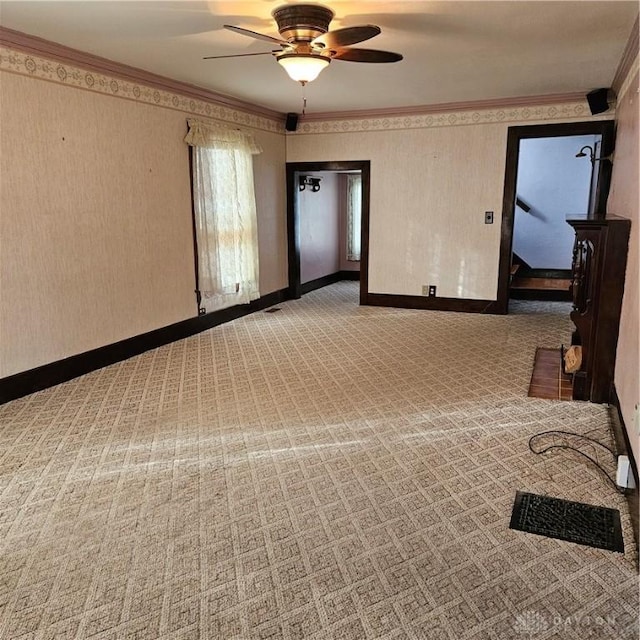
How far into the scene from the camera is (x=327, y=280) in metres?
8.83

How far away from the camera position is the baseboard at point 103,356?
374 centimetres

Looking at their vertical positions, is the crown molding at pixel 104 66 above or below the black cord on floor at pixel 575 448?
above

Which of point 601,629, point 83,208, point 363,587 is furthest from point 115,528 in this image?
point 83,208

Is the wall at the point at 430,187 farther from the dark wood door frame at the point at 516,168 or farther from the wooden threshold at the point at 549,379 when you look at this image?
the wooden threshold at the point at 549,379

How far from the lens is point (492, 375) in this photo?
421 centimetres

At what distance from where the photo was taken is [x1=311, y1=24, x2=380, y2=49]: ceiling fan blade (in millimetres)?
2739

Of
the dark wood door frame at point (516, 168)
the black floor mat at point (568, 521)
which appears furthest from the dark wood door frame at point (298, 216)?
the black floor mat at point (568, 521)

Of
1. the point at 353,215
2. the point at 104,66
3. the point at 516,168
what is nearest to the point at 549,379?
the point at 516,168

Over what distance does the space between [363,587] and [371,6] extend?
2977 mm

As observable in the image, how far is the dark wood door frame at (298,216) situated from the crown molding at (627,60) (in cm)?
283

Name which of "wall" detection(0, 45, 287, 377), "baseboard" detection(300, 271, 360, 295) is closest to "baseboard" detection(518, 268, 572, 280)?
Result: "baseboard" detection(300, 271, 360, 295)

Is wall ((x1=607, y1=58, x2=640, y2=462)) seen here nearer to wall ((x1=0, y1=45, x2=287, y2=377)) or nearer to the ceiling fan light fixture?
the ceiling fan light fixture

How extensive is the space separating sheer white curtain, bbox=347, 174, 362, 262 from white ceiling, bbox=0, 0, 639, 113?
3.53 metres

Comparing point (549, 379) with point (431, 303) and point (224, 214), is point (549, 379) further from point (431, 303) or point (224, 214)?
point (224, 214)
